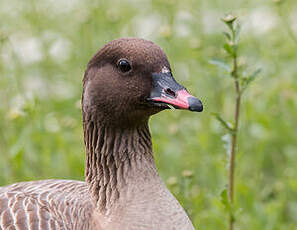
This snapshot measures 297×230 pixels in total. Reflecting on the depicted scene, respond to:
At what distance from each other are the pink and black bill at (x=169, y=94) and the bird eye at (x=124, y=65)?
0.19 meters

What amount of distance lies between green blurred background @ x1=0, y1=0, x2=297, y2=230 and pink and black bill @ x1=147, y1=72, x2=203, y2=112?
4.39 ft

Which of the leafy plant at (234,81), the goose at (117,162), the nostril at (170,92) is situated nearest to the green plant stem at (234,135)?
the leafy plant at (234,81)

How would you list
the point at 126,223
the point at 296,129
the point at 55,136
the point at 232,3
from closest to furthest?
the point at 126,223, the point at 55,136, the point at 296,129, the point at 232,3

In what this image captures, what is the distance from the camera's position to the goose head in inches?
141

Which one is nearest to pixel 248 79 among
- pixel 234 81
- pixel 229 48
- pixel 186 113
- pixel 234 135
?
pixel 234 81

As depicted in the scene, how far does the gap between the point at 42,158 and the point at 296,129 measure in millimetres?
2498

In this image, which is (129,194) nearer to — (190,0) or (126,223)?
(126,223)

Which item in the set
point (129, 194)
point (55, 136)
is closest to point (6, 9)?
point (55, 136)

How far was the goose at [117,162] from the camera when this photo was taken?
3680 millimetres

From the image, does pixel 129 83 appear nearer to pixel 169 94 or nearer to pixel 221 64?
pixel 169 94

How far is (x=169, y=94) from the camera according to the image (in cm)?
350

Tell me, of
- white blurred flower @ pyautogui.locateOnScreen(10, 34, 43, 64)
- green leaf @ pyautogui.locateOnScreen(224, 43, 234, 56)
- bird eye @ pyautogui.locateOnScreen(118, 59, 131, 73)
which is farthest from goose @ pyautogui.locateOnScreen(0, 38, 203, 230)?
white blurred flower @ pyautogui.locateOnScreen(10, 34, 43, 64)

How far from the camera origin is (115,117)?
3.84 metres

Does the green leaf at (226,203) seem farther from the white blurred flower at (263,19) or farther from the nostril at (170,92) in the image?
the white blurred flower at (263,19)
